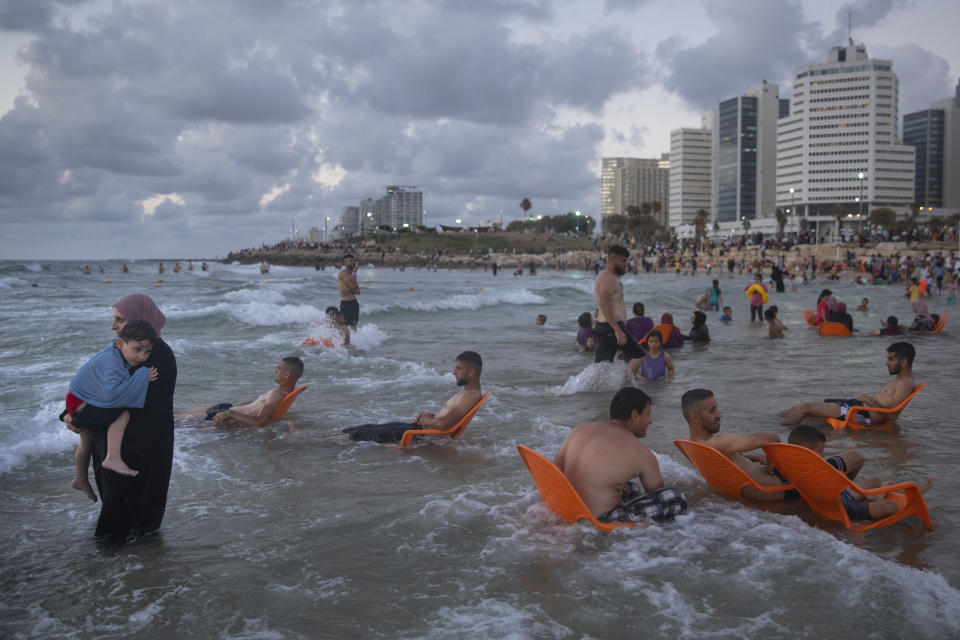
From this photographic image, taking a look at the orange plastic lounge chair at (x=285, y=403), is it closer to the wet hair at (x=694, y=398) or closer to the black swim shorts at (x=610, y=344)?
the black swim shorts at (x=610, y=344)

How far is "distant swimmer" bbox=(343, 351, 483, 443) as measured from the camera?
6.89 metres

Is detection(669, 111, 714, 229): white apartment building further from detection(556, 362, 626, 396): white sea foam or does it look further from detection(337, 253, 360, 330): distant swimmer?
detection(556, 362, 626, 396): white sea foam

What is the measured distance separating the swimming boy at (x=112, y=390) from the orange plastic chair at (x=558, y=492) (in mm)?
2271

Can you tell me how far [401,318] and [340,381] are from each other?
44.1ft

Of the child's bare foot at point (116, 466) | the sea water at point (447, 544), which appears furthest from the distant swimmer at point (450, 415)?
the child's bare foot at point (116, 466)

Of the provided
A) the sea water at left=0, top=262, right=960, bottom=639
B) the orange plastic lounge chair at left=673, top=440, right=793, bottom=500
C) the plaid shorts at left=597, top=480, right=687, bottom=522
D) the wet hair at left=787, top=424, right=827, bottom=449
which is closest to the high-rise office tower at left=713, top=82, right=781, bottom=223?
the sea water at left=0, top=262, right=960, bottom=639

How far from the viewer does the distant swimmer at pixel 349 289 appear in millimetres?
12908

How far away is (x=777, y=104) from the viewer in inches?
6565

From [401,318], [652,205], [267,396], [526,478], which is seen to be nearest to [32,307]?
[401,318]

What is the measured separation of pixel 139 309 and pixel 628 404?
9.91 feet

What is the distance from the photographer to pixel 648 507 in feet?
14.9

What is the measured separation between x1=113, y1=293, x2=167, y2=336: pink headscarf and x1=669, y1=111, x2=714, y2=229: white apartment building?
19189cm


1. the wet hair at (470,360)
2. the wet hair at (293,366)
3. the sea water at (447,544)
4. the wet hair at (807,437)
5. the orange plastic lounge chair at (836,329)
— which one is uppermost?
the wet hair at (470,360)

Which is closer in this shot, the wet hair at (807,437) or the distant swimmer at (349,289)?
the wet hair at (807,437)
